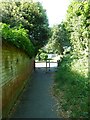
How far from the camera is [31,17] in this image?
32688 mm

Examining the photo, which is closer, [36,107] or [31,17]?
[36,107]

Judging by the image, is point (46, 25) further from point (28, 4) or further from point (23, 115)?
point (23, 115)

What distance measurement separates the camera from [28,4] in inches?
1309

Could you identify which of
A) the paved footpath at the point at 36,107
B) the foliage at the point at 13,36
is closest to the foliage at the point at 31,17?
the foliage at the point at 13,36

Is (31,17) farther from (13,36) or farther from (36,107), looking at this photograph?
(36,107)

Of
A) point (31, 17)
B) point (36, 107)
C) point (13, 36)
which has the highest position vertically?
point (31, 17)

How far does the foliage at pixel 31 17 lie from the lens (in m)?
31.2

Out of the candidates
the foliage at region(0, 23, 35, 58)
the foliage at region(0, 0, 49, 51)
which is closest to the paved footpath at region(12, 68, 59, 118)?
the foliage at region(0, 23, 35, 58)

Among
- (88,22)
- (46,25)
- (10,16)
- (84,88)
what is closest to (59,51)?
(46,25)

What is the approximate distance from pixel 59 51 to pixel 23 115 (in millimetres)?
55609

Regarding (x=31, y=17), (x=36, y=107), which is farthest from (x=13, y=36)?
(x=31, y=17)

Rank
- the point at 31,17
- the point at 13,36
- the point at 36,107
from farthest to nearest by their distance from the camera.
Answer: the point at 31,17 → the point at 13,36 → the point at 36,107

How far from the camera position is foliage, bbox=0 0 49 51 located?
31203mm

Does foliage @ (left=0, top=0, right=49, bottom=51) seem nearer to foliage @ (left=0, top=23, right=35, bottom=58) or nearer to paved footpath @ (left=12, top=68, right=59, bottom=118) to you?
foliage @ (left=0, top=23, right=35, bottom=58)
